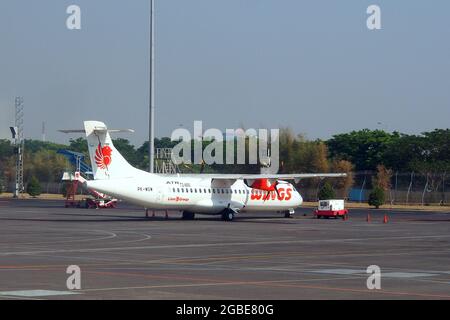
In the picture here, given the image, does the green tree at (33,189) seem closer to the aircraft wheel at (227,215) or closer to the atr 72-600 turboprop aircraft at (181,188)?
the atr 72-600 turboprop aircraft at (181,188)

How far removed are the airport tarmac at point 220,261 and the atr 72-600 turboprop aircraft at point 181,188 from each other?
2.89 meters

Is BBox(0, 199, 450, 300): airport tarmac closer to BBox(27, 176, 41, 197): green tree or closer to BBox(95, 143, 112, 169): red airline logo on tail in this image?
BBox(95, 143, 112, 169): red airline logo on tail

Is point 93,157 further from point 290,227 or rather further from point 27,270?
point 27,270

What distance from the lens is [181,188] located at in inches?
2354

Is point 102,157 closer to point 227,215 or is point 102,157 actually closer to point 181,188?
point 181,188

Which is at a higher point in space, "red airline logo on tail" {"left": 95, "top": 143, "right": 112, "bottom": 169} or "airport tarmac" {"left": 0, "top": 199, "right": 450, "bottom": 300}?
"red airline logo on tail" {"left": 95, "top": 143, "right": 112, "bottom": 169}

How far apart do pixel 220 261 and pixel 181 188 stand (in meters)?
28.6

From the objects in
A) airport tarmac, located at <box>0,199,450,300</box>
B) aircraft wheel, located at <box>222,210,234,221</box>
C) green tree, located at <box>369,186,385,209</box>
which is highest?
green tree, located at <box>369,186,385,209</box>

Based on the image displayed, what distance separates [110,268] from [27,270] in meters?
2.43

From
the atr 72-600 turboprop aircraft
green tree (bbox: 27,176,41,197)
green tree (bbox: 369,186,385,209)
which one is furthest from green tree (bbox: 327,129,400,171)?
the atr 72-600 turboprop aircraft

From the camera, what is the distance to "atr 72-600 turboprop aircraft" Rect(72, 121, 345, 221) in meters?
56.7

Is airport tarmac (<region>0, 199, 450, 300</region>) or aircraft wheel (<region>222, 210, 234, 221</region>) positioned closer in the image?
airport tarmac (<region>0, 199, 450, 300</region>)

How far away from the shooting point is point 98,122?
189 feet
